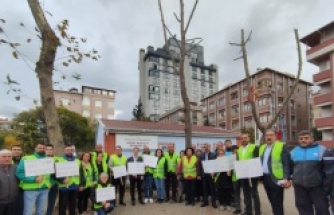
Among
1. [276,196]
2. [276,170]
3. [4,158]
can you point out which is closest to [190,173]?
[276,196]

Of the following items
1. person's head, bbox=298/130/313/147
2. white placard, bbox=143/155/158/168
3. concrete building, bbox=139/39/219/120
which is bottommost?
white placard, bbox=143/155/158/168

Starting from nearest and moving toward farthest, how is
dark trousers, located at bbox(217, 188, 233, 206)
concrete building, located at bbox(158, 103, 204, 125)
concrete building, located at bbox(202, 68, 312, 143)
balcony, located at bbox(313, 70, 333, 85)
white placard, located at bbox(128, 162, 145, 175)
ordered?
dark trousers, located at bbox(217, 188, 233, 206) < white placard, located at bbox(128, 162, 145, 175) < balcony, located at bbox(313, 70, 333, 85) < concrete building, located at bbox(202, 68, 312, 143) < concrete building, located at bbox(158, 103, 204, 125)

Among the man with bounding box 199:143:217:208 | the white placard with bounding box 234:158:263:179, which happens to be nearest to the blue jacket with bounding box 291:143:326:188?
the white placard with bounding box 234:158:263:179

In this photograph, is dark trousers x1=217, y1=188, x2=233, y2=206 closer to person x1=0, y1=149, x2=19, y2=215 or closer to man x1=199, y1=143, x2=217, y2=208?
man x1=199, y1=143, x2=217, y2=208

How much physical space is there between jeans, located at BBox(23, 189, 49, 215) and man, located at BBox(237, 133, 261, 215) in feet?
15.5

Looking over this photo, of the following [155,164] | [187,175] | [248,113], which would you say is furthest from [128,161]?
[248,113]

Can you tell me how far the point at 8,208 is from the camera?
6.06 meters

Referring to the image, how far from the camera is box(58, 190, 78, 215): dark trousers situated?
781cm

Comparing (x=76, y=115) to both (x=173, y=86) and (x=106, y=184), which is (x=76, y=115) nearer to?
(x=106, y=184)

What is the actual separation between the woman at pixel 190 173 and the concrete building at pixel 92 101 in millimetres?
62589

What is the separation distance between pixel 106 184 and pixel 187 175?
2.83 metres

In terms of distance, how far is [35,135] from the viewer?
38969 millimetres

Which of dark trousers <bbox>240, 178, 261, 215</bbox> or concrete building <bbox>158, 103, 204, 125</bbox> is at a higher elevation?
concrete building <bbox>158, 103, 204, 125</bbox>

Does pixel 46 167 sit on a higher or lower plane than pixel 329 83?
lower
